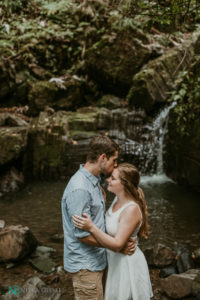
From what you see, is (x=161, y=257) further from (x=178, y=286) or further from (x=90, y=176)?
(x=90, y=176)

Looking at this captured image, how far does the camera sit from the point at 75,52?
46.5 feet

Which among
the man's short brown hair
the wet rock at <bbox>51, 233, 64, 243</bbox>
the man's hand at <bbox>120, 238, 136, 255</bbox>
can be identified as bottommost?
the wet rock at <bbox>51, 233, 64, 243</bbox>

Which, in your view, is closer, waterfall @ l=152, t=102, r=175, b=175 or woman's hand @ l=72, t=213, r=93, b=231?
woman's hand @ l=72, t=213, r=93, b=231

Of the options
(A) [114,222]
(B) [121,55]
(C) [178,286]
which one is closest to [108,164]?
(A) [114,222]

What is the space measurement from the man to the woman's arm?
64 mm

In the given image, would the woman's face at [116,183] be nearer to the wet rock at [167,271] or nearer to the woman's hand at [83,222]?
the woman's hand at [83,222]

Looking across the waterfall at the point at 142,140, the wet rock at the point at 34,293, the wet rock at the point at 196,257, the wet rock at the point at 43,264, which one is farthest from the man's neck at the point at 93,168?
the waterfall at the point at 142,140

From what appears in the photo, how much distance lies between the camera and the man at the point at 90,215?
2331 mm

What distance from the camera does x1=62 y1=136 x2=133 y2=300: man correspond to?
2.33 meters

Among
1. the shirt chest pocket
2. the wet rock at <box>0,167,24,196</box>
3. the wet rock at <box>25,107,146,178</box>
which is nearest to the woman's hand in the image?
the shirt chest pocket

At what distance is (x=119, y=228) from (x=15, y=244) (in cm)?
297

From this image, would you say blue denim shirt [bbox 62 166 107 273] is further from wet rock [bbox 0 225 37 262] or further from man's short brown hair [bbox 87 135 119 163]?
wet rock [bbox 0 225 37 262]

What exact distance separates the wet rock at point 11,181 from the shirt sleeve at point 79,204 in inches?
269

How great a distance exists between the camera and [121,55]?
12.1 metres
